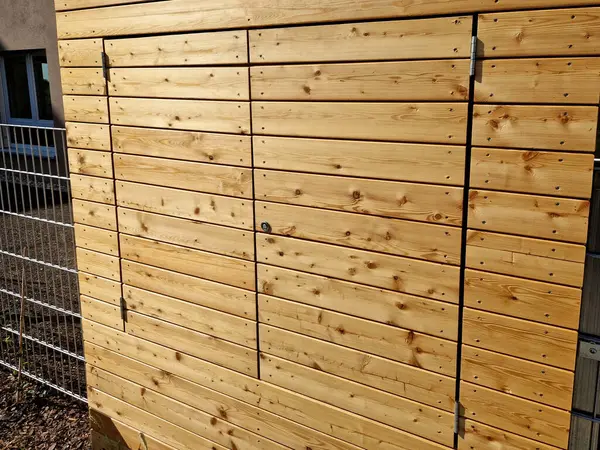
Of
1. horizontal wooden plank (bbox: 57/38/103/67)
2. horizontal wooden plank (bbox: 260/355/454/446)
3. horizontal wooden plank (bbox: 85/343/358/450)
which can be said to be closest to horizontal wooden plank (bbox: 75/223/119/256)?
horizontal wooden plank (bbox: 85/343/358/450)

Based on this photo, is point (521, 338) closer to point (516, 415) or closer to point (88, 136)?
point (516, 415)

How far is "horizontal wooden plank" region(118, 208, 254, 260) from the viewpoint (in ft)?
11.1

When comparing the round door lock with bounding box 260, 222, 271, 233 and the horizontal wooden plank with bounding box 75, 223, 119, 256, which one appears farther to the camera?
the horizontal wooden plank with bounding box 75, 223, 119, 256

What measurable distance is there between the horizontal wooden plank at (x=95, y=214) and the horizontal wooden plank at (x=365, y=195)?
1.26 metres

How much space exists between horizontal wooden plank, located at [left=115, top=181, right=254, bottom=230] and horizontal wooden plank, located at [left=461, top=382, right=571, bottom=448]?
1.40 metres

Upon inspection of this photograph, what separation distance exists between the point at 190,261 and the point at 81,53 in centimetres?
151

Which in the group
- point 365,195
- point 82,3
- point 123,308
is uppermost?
point 82,3

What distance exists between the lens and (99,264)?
4.17 m

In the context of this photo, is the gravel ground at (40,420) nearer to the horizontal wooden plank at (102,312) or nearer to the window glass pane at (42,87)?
the horizontal wooden plank at (102,312)

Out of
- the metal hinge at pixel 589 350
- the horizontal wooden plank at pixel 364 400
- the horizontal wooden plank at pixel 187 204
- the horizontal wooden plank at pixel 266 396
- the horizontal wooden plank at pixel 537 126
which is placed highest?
the horizontal wooden plank at pixel 537 126

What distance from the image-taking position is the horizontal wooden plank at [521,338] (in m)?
2.44

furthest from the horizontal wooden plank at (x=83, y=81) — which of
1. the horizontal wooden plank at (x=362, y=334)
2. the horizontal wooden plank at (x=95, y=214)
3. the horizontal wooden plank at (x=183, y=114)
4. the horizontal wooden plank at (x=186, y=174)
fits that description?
the horizontal wooden plank at (x=362, y=334)

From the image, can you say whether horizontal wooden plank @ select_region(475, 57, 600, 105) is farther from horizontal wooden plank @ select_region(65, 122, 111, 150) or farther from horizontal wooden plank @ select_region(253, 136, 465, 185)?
horizontal wooden plank @ select_region(65, 122, 111, 150)

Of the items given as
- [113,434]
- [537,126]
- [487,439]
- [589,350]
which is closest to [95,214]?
[113,434]
